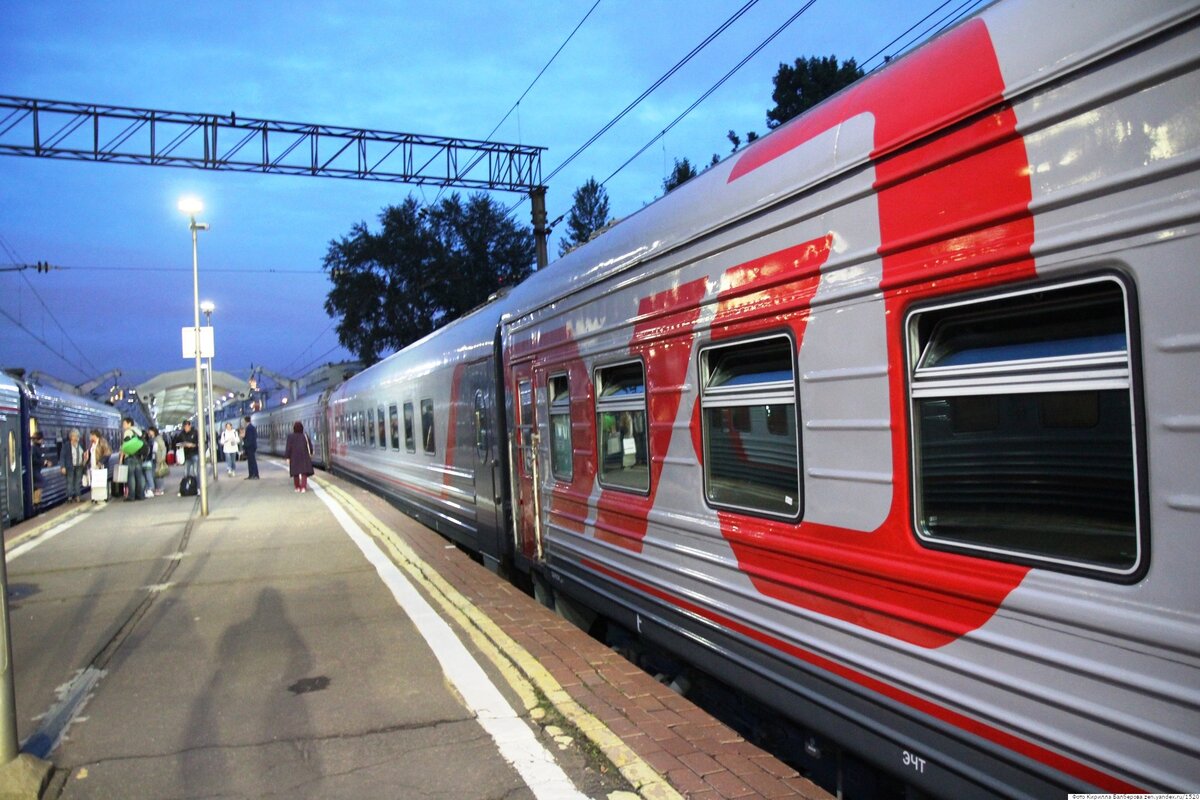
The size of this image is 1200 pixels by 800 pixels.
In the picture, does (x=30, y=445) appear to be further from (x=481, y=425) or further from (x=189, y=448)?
(x=481, y=425)

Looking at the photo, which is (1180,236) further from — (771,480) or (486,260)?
(486,260)

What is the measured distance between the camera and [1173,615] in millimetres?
2100

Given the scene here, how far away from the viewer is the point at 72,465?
830 inches

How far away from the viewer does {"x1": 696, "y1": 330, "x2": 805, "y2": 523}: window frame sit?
351 centimetres

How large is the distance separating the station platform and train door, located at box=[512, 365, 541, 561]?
591mm

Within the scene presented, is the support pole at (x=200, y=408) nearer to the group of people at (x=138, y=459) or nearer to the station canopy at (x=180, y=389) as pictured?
the group of people at (x=138, y=459)

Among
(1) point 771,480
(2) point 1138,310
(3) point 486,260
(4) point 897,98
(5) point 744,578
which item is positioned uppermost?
(3) point 486,260

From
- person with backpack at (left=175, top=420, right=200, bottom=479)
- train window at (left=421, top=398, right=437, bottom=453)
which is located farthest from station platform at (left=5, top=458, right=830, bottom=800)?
person with backpack at (left=175, top=420, right=200, bottom=479)

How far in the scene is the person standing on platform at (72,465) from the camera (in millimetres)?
20797

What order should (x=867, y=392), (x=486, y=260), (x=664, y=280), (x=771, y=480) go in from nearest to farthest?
1. (x=867, y=392)
2. (x=771, y=480)
3. (x=664, y=280)
4. (x=486, y=260)

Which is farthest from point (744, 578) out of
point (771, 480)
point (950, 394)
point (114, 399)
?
point (114, 399)

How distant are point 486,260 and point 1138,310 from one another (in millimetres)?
48318

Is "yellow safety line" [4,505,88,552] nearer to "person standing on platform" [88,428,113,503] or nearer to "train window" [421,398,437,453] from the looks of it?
"person standing on platform" [88,428,113,503]

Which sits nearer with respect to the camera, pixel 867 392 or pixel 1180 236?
pixel 1180 236
